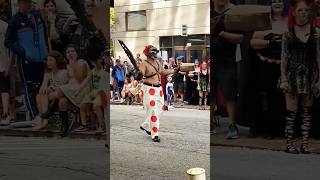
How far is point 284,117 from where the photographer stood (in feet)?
11.9

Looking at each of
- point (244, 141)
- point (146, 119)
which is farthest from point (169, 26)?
point (244, 141)

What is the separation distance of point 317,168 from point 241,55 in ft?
2.90

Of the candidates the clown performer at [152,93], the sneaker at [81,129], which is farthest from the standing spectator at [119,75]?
the sneaker at [81,129]

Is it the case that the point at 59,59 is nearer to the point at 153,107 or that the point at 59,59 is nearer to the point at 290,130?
the point at 153,107

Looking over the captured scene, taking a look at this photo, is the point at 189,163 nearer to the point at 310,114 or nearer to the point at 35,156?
the point at 310,114

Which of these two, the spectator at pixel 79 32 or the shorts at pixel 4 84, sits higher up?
the spectator at pixel 79 32

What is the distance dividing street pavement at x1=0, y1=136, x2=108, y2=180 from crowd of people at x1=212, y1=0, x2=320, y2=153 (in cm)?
120

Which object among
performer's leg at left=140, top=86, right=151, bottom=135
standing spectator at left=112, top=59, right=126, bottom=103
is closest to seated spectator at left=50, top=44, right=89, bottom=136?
standing spectator at left=112, top=59, right=126, bottom=103

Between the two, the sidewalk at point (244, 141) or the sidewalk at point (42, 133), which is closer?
the sidewalk at point (244, 141)

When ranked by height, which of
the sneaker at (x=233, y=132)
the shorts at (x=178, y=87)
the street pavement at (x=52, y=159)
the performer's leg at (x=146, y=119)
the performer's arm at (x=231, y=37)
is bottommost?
the street pavement at (x=52, y=159)

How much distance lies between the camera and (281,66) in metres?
3.56

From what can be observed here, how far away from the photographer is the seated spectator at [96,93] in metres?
4.09

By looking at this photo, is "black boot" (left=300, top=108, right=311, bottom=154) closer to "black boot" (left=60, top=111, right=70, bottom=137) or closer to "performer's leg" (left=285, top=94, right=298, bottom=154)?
"performer's leg" (left=285, top=94, right=298, bottom=154)

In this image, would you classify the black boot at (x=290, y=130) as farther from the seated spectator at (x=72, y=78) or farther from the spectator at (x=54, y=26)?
the spectator at (x=54, y=26)
